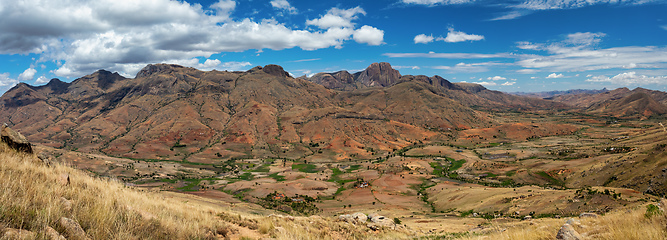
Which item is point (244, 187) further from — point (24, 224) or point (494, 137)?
point (494, 137)

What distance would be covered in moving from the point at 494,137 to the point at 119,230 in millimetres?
186226

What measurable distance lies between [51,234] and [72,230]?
50cm

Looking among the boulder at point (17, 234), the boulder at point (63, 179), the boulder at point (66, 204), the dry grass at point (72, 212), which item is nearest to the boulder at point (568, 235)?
the dry grass at point (72, 212)

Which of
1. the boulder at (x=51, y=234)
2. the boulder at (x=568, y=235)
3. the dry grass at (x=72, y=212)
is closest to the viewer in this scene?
the boulder at (x=51, y=234)

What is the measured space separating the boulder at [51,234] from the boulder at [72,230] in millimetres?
251

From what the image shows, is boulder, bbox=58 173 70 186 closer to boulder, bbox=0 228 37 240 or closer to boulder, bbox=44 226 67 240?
boulder, bbox=44 226 67 240

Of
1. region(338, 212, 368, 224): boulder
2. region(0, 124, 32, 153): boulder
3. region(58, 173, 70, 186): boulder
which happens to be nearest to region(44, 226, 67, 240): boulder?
region(58, 173, 70, 186): boulder

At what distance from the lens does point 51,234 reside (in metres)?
4.48

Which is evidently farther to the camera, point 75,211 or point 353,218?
point 353,218

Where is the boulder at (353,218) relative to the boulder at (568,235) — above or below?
below

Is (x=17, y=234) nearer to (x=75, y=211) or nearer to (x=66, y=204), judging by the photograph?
(x=75, y=211)

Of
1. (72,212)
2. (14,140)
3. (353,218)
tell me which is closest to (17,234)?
(72,212)

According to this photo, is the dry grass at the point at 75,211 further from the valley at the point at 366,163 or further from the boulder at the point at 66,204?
the valley at the point at 366,163

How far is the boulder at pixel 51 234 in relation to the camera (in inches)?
174
